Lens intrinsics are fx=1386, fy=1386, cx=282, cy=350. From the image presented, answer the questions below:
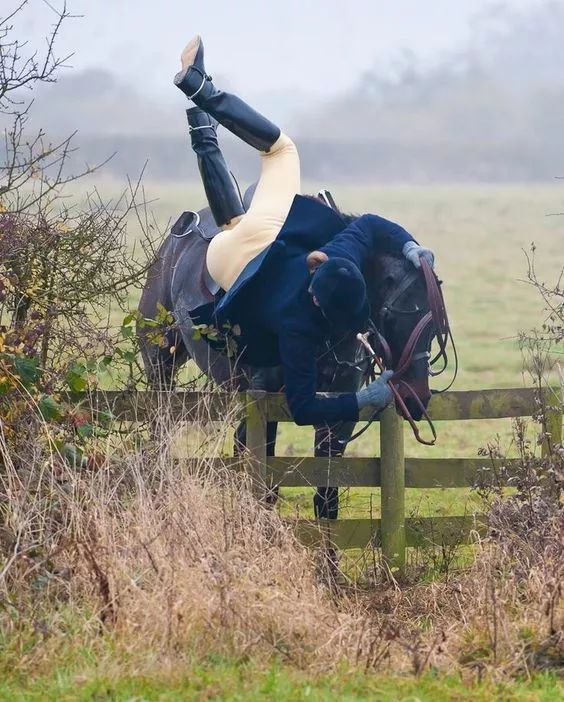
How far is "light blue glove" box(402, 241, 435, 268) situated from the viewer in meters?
8.12

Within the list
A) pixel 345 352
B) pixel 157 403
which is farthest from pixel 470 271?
pixel 157 403

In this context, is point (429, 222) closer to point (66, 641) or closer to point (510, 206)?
point (510, 206)

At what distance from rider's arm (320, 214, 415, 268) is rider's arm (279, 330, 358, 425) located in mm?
649

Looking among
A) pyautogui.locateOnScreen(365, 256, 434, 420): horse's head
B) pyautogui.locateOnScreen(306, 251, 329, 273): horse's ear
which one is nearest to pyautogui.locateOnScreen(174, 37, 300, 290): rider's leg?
pyautogui.locateOnScreen(306, 251, 329, 273): horse's ear

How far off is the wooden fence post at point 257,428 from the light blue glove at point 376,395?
0.61 metres

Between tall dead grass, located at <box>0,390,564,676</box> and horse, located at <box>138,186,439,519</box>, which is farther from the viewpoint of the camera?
horse, located at <box>138,186,439,519</box>

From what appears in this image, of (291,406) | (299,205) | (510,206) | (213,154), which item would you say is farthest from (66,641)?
(510,206)

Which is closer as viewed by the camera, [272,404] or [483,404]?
[272,404]

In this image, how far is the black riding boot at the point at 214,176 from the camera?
30.4 ft

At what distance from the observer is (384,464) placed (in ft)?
26.8

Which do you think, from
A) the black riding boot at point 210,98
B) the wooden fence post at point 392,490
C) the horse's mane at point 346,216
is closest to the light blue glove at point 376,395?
the wooden fence post at point 392,490

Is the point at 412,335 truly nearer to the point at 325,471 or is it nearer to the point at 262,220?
the point at 325,471

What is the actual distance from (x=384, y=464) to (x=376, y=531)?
403mm

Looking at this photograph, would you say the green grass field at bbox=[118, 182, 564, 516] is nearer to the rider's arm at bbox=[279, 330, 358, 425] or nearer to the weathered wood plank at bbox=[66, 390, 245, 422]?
the rider's arm at bbox=[279, 330, 358, 425]
